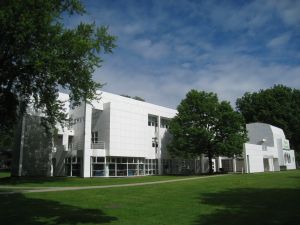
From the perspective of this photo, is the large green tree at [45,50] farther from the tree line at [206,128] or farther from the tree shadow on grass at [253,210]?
the tree line at [206,128]

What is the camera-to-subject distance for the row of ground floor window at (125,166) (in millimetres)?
40000

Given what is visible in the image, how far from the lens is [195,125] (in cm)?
4681

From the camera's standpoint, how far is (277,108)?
72625 millimetres

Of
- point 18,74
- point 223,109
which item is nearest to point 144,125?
point 223,109

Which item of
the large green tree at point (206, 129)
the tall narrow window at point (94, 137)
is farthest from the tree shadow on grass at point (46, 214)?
the large green tree at point (206, 129)

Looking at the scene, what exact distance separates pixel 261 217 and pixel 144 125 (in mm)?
35551

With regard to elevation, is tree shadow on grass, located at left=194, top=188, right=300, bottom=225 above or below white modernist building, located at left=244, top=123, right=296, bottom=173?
below

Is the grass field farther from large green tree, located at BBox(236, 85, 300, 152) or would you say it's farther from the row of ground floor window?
large green tree, located at BBox(236, 85, 300, 152)

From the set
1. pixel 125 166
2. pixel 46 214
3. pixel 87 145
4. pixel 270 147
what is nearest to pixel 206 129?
pixel 125 166

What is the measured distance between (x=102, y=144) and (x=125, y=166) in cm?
443

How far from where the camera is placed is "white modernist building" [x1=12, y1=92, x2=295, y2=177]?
132 ft

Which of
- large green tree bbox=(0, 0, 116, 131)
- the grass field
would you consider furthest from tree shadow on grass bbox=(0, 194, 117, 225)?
large green tree bbox=(0, 0, 116, 131)

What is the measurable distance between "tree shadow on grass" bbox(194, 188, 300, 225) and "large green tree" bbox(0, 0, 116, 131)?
10933 mm

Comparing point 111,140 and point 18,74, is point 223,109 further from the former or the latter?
point 18,74
